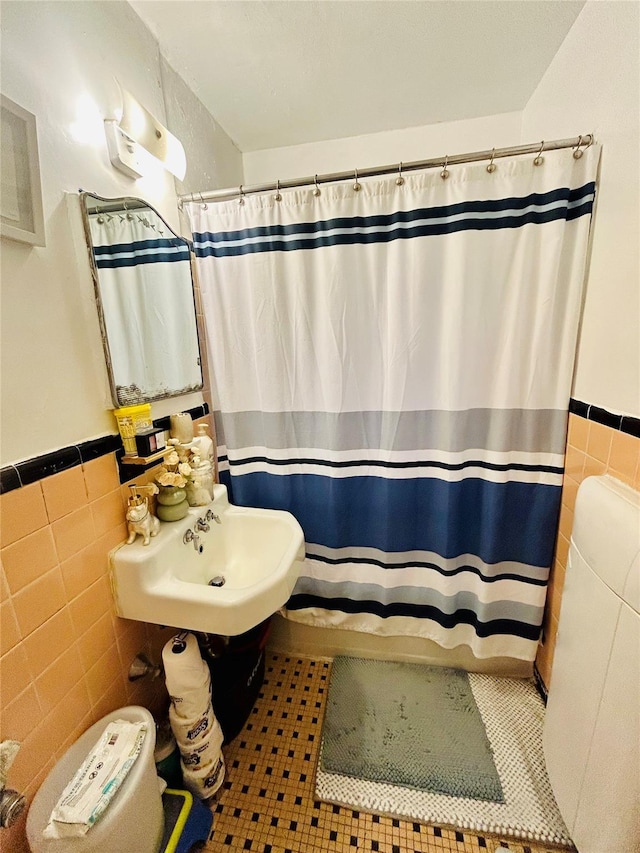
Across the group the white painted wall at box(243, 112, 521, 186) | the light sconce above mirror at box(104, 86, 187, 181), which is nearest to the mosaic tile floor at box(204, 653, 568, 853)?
the light sconce above mirror at box(104, 86, 187, 181)

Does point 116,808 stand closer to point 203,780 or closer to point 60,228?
point 203,780

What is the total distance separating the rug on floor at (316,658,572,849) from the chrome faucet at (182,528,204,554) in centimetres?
88

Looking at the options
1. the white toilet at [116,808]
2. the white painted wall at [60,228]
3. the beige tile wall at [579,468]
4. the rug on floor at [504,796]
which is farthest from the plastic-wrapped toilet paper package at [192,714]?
the beige tile wall at [579,468]

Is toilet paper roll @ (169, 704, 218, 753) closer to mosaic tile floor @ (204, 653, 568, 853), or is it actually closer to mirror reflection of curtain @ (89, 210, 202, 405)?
mosaic tile floor @ (204, 653, 568, 853)

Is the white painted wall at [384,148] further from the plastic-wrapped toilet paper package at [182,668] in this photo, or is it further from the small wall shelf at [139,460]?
the plastic-wrapped toilet paper package at [182,668]

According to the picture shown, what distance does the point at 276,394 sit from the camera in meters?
1.29

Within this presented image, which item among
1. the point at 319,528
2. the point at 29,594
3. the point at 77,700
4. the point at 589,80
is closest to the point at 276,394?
the point at 319,528

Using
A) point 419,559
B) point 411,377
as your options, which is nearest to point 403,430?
point 411,377

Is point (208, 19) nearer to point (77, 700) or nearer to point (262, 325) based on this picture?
point (262, 325)

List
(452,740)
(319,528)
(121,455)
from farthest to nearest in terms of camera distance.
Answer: (319,528)
(452,740)
(121,455)

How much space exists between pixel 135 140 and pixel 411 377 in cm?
111

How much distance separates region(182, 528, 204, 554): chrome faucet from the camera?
1066 mm

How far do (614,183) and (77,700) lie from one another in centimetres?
198

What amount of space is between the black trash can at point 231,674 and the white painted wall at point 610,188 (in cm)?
146
